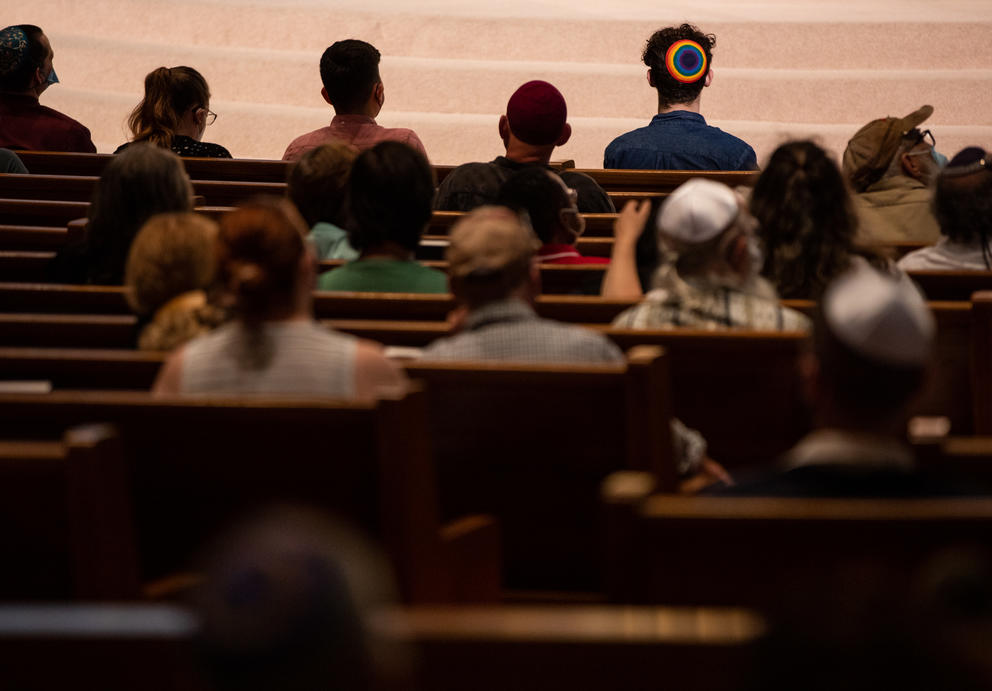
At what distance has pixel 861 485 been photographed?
1.41m

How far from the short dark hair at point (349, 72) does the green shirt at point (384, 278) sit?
1.56 meters

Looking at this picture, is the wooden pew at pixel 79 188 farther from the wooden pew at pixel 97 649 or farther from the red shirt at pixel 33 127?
the wooden pew at pixel 97 649

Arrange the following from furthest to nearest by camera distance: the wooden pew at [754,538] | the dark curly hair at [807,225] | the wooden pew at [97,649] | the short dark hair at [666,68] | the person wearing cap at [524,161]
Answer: the short dark hair at [666,68] → the person wearing cap at [524,161] → the dark curly hair at [807,225] → the wooden pew at [754,538] → the wooden pew at [97,649]

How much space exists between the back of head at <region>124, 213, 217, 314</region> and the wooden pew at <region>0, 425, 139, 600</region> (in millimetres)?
735

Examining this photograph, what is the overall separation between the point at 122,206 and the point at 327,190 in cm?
51

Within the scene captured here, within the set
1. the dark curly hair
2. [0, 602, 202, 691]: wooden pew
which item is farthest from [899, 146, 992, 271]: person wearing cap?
[0, 602, 202, 691]: wooden pew

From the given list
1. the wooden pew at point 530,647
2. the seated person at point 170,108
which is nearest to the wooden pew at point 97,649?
the wooden pew at point 530,647

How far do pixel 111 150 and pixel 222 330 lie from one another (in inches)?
208

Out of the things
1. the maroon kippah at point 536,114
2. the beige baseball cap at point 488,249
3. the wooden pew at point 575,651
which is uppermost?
the maroon kippah at point 536,114

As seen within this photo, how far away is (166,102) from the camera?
442 cm

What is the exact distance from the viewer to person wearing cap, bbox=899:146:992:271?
10.3 ft

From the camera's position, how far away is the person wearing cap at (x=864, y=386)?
1.47 metres

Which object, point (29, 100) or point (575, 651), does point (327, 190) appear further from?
point (575, 651)

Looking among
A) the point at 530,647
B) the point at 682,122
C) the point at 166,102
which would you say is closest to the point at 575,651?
the point at 530,647
